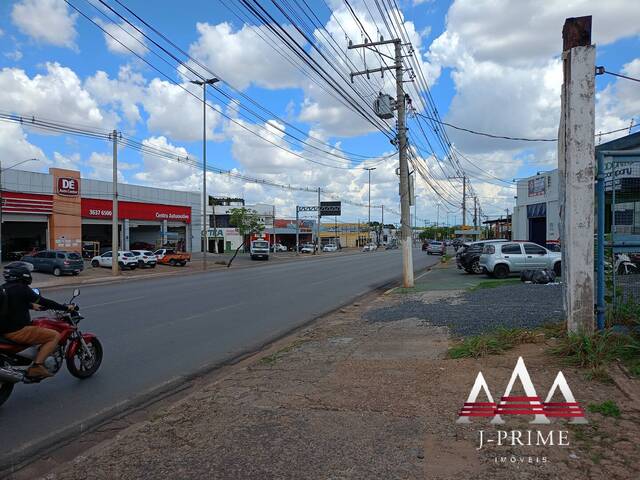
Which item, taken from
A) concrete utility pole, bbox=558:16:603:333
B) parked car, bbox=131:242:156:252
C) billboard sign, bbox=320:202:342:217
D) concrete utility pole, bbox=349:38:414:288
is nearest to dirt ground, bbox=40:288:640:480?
concrete utility pole, bbox=558:16:603:333

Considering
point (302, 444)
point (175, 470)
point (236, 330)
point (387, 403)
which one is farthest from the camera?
point (236, 330)

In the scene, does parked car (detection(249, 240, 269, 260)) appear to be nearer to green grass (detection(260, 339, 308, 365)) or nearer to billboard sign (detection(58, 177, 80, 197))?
billboard sign (detection(58, 177, 80, 197))

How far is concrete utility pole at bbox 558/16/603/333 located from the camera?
7191 mm

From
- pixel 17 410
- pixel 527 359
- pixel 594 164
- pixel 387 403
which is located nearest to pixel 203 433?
pixel 387 403

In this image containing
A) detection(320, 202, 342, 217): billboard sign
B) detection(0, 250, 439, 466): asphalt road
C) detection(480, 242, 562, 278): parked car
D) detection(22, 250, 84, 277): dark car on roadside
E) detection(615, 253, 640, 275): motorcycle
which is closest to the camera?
detection(0, 250, 439, 466): asphalt road

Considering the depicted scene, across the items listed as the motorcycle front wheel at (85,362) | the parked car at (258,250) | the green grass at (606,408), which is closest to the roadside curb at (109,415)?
the motorcycle front wheel at (85,362)

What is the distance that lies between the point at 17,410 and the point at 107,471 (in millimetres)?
2494

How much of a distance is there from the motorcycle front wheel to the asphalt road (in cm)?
14

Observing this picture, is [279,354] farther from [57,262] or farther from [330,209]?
[330,209]

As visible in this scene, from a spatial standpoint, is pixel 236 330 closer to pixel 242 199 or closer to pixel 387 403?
pixel 387 403

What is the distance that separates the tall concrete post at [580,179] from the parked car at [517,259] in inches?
584

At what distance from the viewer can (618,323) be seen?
7227 mm

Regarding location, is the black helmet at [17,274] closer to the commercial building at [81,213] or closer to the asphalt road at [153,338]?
the asphalt road at [153,338]

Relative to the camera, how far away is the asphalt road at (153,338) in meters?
5.77
